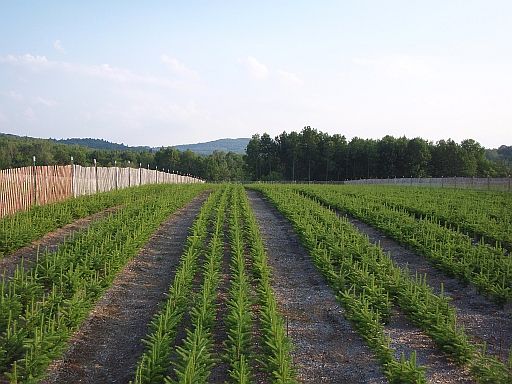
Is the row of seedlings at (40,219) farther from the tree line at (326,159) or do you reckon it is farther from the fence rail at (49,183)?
the tree line at (326,159)

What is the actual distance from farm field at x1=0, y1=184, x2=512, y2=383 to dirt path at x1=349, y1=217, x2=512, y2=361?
0.04 metres

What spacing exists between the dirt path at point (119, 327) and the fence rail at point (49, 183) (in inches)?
228

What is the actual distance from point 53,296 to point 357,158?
9125 cm

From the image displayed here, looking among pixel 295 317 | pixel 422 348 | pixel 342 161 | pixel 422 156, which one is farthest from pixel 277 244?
pixel 342 161

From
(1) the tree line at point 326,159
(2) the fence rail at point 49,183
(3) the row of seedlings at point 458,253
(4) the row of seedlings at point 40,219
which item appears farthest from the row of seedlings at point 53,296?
(1) the tree line at point 326,159

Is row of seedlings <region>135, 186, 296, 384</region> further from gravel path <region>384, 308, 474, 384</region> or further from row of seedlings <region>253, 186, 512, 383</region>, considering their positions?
gravel path <region>384, 308, 474, 384</region>

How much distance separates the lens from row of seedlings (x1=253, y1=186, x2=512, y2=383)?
5668 mm

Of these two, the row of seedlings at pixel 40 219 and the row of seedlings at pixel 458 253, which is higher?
the row of seedlings at pixel 40 219

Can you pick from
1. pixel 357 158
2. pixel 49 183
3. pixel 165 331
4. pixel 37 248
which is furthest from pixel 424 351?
pixel 357 158

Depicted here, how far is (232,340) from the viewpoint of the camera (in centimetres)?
633

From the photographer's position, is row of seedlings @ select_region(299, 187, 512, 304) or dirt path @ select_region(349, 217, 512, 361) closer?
dirt path @ select_region(349, 217, 512, 361)

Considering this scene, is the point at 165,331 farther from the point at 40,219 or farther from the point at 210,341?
the point at 40,219

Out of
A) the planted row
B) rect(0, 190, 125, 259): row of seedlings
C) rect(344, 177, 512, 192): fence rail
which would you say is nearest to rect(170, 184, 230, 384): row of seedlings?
the planted row

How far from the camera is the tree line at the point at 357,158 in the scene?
288 feet
